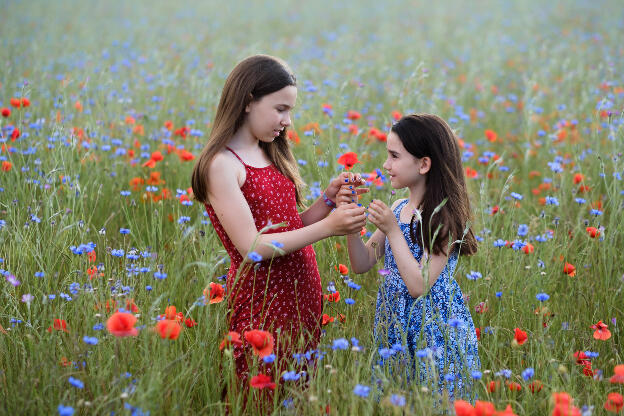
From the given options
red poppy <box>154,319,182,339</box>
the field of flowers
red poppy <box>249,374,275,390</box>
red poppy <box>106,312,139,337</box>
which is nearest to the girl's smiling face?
the field of flowers

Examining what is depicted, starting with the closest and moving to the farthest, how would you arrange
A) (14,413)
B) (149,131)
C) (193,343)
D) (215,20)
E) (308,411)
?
(14,413), (308,411), (193,343), (149,131), (215,20)

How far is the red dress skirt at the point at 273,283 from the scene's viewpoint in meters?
2.27

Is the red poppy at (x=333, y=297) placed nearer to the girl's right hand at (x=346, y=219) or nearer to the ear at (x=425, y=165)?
the girl's right hand at (x=346, y=219)

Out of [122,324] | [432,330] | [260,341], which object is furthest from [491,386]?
[122,324]

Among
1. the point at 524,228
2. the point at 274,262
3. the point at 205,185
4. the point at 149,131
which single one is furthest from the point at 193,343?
the point at 149,131

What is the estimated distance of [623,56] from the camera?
301 inches

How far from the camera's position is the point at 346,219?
2.12 m

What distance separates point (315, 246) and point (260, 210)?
0.68 m

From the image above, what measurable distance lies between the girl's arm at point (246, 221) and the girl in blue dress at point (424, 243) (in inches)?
Result: 3.8

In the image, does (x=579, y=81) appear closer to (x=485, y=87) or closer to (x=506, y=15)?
(x=485, y=87)

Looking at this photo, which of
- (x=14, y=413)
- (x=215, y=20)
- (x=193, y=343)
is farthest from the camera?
(x=215, y=20)

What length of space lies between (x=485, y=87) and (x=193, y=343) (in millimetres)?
4919

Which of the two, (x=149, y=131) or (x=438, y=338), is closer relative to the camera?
(x=438, y=338)

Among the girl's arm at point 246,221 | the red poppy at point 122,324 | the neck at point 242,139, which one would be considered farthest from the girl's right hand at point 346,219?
the red poppy at point 122,324
